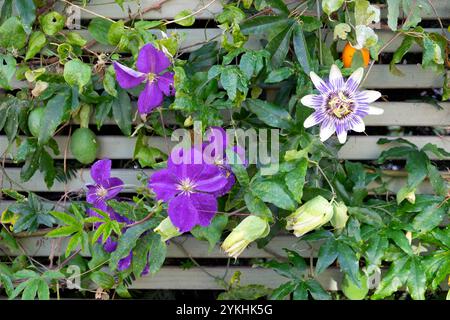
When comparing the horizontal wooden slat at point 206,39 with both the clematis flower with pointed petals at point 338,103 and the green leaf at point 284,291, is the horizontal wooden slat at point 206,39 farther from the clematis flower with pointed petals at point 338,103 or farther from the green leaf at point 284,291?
the green leaf at point 284,291

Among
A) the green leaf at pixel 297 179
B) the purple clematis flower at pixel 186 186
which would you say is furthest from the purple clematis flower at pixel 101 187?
the green leaf at pixel 297 179

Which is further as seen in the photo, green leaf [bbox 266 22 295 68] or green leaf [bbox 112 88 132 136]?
green leaf [bbox 112 88 132 136]

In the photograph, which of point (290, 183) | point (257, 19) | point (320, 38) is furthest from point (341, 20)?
point (290, 183)

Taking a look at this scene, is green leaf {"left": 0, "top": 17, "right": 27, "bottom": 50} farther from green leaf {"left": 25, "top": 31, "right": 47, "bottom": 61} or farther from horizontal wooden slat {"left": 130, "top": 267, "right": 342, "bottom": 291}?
horizontal wooden slat {"left": 130, "top": 267, "right": 342, "bottom": 291}

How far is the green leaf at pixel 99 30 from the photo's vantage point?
1.56m

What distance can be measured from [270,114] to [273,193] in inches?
8.7

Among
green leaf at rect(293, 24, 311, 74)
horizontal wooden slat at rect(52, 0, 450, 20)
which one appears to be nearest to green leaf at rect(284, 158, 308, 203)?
green leaf at rect(293, 24, 311, 74)

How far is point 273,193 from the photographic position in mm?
1262

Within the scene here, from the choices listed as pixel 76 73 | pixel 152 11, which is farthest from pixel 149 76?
pixel 152 11

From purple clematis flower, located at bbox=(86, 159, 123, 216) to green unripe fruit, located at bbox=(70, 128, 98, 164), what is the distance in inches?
5.1

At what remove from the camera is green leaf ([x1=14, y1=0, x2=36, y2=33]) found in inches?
58.1

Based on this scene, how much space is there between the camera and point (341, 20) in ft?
4.83
